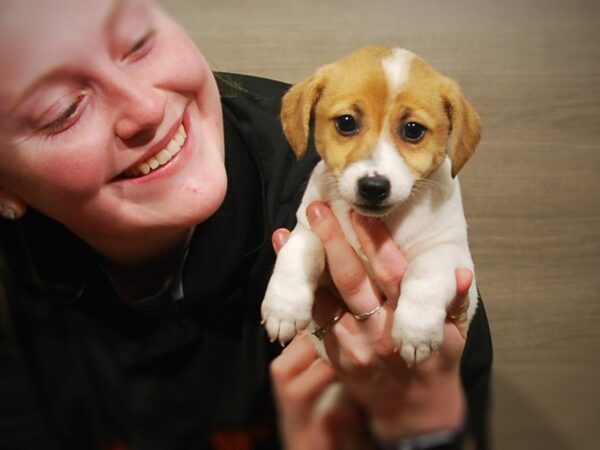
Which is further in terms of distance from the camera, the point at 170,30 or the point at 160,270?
the point at 160,270

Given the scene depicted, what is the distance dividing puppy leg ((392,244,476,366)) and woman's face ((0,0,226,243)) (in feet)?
0.82

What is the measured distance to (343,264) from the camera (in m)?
0.77

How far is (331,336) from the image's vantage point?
688mm

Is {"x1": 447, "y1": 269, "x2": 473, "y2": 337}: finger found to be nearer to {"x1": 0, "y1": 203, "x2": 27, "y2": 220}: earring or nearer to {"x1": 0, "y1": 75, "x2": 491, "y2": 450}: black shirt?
{"x1": 0, "y1": 75, "x2": 491, "y2": 450}: black shirt

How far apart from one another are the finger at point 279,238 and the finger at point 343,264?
0.04 metres

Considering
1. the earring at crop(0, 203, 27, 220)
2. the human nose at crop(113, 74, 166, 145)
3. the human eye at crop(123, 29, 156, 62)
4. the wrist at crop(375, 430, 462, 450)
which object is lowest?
the wrist at crop(375, 430, 462, 450)

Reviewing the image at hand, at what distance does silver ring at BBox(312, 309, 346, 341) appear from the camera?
0.73 m

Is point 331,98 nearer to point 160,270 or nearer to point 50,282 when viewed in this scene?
point 160,270

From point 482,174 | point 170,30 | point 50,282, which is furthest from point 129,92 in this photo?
point 482,174

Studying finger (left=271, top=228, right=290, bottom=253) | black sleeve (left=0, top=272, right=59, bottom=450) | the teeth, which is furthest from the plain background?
black sleeve (left=0, top=272, right=59, bottom=450)

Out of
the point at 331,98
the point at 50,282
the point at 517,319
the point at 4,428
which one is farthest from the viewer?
the point at 331,98

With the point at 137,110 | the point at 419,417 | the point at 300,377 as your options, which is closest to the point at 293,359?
the point at 300,377

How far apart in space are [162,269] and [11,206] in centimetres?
19

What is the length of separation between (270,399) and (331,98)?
0.42m
